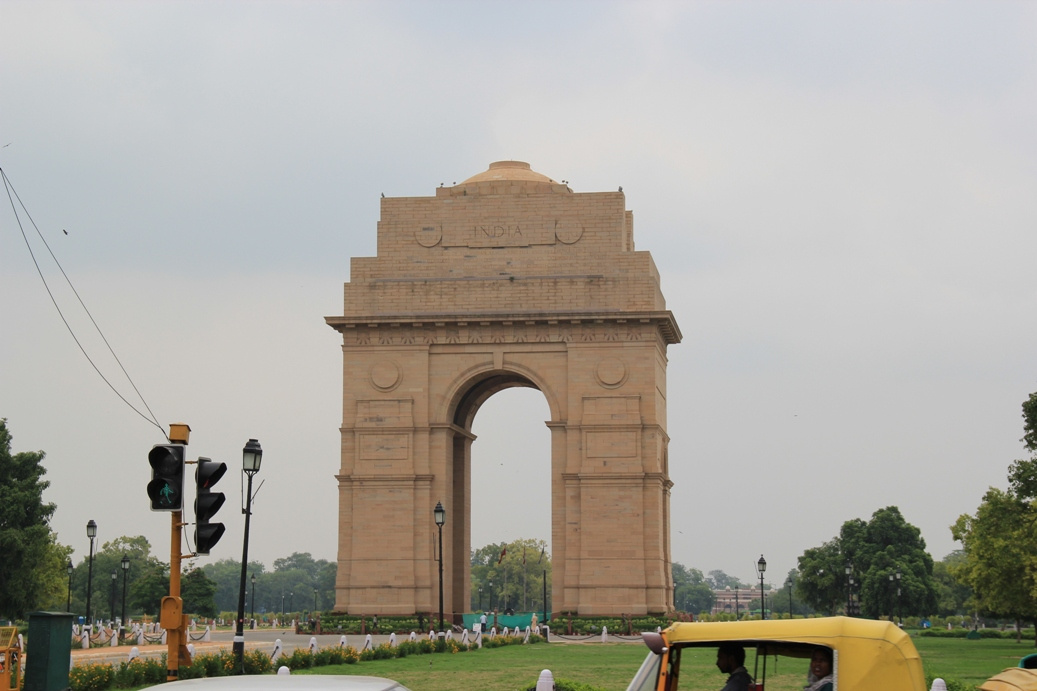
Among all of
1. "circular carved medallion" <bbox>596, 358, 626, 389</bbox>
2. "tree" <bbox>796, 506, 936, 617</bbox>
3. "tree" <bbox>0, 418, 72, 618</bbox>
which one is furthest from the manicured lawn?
"tree" <bbox>796, 506, 936, 617</bbox>

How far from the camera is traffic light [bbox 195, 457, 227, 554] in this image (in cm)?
1262

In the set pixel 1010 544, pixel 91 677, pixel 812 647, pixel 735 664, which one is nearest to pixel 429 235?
pixel 1010 544

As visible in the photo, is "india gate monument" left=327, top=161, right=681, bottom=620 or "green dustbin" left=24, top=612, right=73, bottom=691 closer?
"green dustbin" left=24, top=612, right=73, bottom=691

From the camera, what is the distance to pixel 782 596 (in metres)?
174

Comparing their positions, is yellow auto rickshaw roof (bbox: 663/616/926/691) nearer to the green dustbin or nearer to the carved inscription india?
the green dustbin

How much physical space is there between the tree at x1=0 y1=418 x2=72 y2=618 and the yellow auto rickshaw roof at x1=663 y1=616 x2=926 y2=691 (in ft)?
144

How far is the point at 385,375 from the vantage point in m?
52.2

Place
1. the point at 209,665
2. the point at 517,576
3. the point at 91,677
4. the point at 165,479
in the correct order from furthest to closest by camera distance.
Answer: the point at 517,576
the point at 209,665
the point at 91,677
the point at 165,479

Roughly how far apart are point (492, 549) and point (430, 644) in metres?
126

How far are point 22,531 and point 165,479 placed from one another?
40927mm

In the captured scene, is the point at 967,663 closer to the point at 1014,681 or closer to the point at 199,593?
the point at 1014,681

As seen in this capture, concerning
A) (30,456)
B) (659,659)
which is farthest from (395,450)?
(659,659)

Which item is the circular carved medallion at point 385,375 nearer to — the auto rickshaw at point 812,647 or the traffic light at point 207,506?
the traffic light at point 207,506

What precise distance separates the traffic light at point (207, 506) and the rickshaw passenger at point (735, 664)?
16.8 ft
